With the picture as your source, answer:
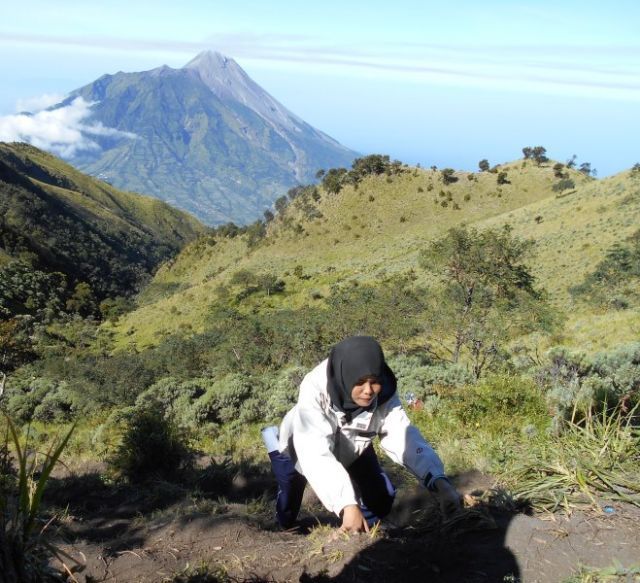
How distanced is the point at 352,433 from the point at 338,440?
84 mm

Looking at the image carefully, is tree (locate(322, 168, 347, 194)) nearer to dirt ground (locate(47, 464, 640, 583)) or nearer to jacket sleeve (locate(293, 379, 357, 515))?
dirt ground (locate(47, 464, 640, 583))

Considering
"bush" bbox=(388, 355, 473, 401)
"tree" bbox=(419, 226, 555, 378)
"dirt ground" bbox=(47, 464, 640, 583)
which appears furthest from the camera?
"tree" bbox=(419, 226, 555, 378)

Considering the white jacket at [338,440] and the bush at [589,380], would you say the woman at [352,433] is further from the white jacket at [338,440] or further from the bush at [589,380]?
the bush at [589,380]

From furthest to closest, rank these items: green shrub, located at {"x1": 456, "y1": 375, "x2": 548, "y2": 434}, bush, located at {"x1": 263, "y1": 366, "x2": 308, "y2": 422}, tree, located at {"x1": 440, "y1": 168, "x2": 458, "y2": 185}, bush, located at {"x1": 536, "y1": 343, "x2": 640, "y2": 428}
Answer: tree, located at {"x1": 440, "y1": 168, "x2": 458, "y2": 185} < bush, located at {"x1": 263, "y1": 366, "x2": 308, "y2": 422} < green shrub, located at {"x1": 456, "y1": 375, "x2": 548, "y2": 434} < bush, located at {"x1": 536, "y1": 343, "x2": 640, "y2": 428}

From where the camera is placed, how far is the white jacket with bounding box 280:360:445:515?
2.39 metres

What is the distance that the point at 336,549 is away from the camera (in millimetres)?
2719

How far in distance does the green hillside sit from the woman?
2296 inches

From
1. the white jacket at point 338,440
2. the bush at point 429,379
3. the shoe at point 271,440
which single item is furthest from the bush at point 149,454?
the white jacket at point 338,440

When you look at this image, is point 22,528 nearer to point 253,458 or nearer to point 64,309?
point 253,458

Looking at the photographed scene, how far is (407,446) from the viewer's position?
2.71 metres

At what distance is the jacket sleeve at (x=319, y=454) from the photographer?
2354mm

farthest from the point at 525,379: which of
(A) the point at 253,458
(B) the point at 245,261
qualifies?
(B) the point at 245,261

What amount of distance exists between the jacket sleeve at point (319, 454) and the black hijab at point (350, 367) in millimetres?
111

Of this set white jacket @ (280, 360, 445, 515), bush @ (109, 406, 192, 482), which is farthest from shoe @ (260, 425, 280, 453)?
bush @ (109, 406, 192, 482)
